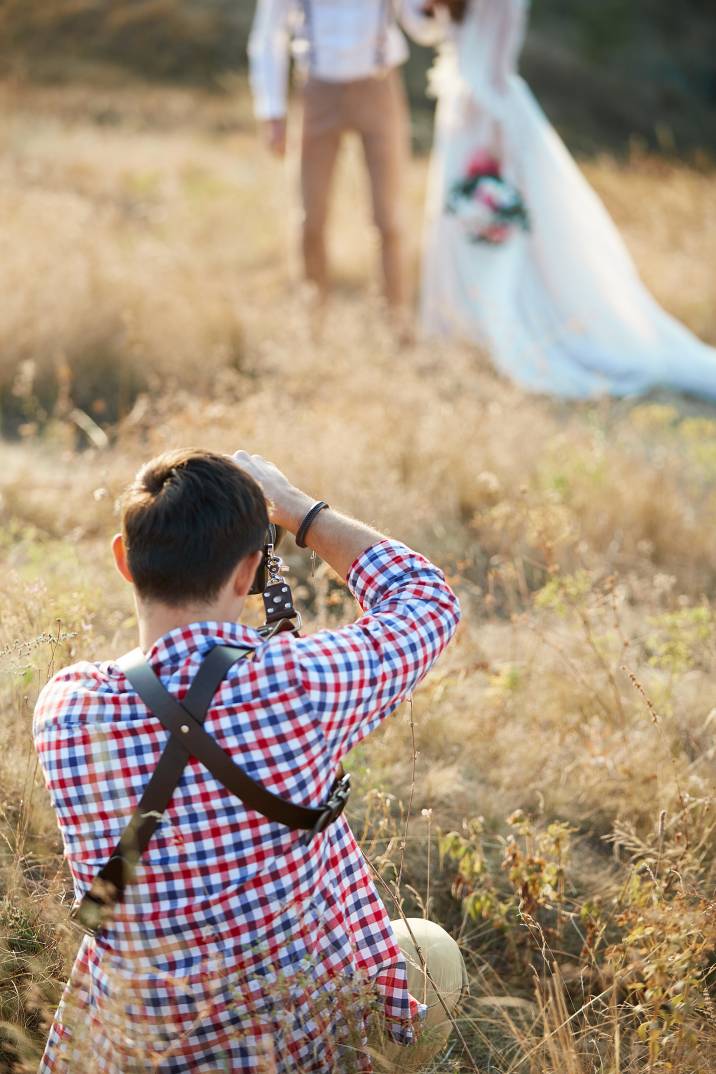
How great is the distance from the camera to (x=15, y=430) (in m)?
4.43

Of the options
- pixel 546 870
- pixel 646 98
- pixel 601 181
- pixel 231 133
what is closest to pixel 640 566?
pixel 546 870

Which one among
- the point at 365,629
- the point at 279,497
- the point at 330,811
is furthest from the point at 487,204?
the point at 330,811

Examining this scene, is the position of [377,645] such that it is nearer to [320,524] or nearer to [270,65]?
[320,524]

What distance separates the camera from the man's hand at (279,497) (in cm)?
178

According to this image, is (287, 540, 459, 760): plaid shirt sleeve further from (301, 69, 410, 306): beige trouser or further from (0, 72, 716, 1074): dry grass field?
(301, 69, 410, 306): beige trouser

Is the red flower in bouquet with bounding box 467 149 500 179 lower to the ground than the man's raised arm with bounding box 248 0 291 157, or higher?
lower

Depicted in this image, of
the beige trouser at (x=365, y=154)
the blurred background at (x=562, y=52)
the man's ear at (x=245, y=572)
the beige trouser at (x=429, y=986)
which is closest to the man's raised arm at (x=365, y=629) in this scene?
the man's ear at (x=245, y=572)

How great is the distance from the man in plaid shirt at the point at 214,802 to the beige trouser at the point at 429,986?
9 cm

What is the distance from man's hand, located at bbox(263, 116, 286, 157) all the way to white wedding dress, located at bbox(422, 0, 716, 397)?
1.14m

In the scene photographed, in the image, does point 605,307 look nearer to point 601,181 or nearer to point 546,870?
point 601,181

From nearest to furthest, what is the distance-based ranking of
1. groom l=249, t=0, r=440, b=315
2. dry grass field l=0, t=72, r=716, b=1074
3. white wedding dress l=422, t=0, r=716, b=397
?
dry grass field l=0, t=72, r=716, b=1074, groom l=249, t=0, r=440, b=315, white wedding dress l=422, t=0, r=716, b=397

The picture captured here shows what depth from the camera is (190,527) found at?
148 centimetres

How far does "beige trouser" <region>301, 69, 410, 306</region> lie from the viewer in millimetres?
5402

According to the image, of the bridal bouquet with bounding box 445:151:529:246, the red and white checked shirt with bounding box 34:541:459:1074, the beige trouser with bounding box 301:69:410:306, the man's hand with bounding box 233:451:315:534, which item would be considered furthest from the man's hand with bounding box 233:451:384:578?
the bridal bouquet with bounding box 445:151:529:246
